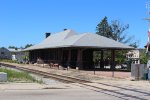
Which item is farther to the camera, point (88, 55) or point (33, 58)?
point (33, 58)

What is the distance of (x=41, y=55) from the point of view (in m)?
70.0

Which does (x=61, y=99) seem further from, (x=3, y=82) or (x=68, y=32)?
(x=68, y=32)

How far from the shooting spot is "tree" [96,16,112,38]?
349ft

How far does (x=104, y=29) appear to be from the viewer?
356ft

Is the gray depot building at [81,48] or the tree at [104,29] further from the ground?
the tree at [104,29]

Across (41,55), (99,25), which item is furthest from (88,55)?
(99,25)

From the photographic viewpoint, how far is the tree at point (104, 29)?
106 m

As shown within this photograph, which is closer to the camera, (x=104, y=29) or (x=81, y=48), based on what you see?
(x=81, y=48)

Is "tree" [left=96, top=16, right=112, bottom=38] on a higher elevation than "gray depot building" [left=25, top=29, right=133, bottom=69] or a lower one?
A: higher

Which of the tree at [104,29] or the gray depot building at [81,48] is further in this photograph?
the tree at [104,29]

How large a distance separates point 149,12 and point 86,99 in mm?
16638

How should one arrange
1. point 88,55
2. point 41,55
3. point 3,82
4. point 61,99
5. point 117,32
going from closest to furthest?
1. point 61,99
2. point 3,82
3. point 88,55
4. point 41,55
5. point 117,32

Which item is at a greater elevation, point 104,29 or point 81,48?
point 104,29

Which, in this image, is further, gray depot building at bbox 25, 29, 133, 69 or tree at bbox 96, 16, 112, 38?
tree at bbox 96, 16, 112, 38
